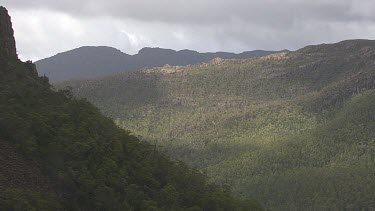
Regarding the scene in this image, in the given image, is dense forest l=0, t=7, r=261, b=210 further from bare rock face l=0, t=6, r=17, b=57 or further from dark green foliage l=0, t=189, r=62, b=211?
bare rock face l=0, t=6, r=17, b=57

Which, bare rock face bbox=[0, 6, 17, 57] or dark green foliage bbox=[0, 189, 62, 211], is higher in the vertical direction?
bare rock face bbox=[0, 6, 17, 57]

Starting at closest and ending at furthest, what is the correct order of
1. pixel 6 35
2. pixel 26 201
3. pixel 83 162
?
1. pixel 26 201
2. pixel 83 162
3. pixel 6 35

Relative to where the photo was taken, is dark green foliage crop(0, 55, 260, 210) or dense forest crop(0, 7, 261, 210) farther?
dark green foliage crop(0, 55, 260, 210)

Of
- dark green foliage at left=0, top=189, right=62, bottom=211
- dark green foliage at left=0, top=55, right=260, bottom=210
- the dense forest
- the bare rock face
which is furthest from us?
the bare rock face

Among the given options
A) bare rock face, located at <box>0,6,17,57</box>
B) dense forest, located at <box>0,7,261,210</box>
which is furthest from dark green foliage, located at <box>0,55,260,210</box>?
bare rock face, located at <box>0,6,17,57</box>

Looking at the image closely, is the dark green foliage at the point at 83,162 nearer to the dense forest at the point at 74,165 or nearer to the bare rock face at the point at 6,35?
the dense forest at the point at 74,165

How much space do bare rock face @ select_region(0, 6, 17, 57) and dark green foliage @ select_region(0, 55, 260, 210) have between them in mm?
6121

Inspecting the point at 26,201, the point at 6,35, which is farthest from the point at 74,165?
the point at 6,35

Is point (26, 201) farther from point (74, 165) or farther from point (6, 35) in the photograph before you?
point (6, 35)

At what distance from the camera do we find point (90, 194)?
41188 mm

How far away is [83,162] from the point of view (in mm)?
43625

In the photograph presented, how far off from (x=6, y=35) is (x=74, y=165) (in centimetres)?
3105

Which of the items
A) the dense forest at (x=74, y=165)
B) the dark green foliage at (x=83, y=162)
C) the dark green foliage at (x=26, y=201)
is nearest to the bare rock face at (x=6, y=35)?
the dense forest at (x=74, y=165)

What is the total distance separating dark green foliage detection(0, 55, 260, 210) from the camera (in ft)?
132
